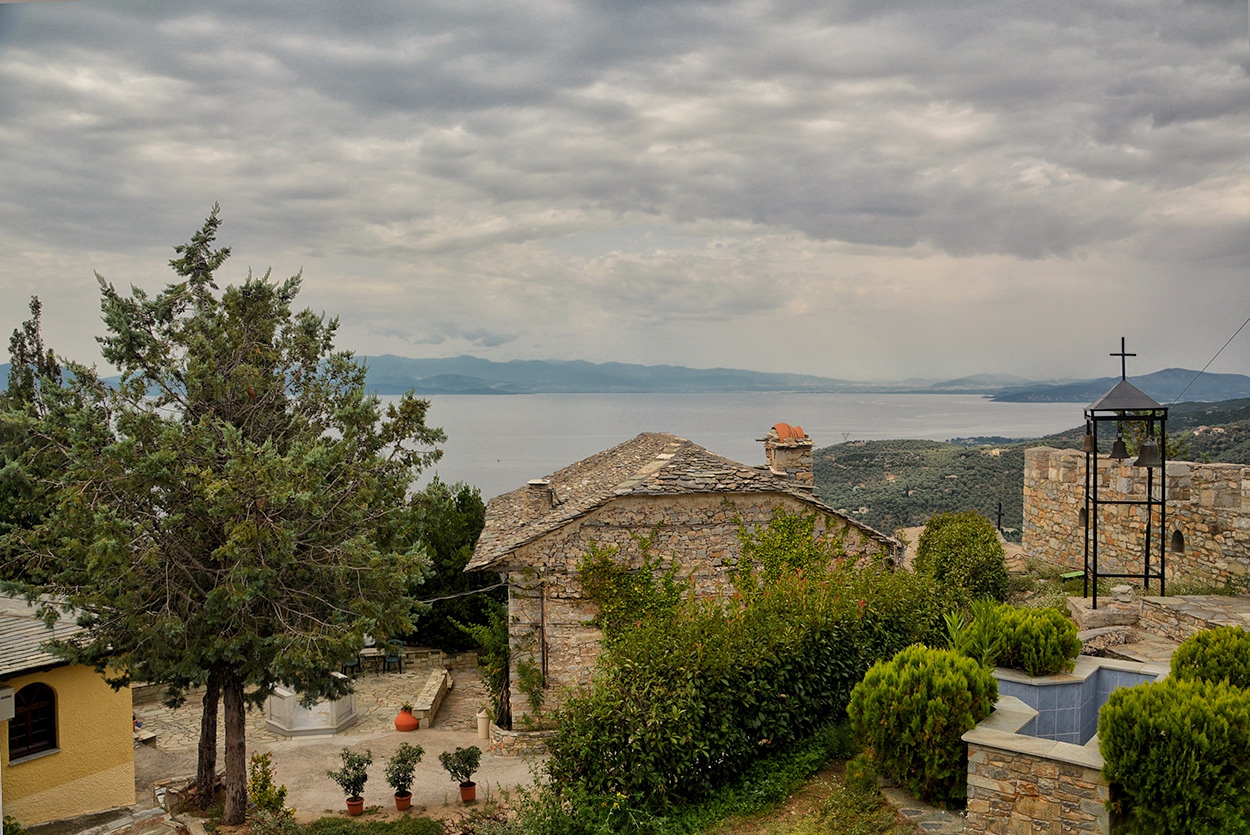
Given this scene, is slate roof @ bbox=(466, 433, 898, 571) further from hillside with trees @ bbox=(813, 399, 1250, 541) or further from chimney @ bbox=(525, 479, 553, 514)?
hillside with trees @ bbox=(813, 399, 1250, 541)

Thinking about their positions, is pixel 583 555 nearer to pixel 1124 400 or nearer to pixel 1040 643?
pixel 1040 643

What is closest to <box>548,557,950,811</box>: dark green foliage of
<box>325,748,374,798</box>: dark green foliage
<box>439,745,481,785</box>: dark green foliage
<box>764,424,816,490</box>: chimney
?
<box>439,745,481,785</box>: dark green foliage

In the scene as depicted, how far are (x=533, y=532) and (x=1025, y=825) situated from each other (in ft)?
20.7

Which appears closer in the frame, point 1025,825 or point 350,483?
point 1025,825

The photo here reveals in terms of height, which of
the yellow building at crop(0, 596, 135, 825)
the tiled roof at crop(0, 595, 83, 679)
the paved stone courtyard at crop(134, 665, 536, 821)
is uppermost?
the tiled roof at crop(0, 595, 83, 679)

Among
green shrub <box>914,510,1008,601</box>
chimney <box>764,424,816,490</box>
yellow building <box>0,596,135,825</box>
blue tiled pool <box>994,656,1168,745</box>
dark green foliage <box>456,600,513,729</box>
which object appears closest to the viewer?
blue tiled pool <box>994,656,1168,745</box>

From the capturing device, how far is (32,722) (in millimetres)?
7504

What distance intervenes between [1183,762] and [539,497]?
1018cm

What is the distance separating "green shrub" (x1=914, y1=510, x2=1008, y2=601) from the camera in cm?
983

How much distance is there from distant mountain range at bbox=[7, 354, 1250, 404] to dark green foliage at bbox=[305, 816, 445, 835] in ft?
14.7

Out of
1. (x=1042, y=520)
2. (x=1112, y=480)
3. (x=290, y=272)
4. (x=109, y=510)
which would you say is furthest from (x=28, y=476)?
(x=1042, y=520)

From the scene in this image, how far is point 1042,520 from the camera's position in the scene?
1229 cm

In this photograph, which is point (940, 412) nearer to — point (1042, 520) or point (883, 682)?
point (1042, 520)

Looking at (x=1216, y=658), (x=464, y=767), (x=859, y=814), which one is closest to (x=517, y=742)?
(x=464, y=767)
